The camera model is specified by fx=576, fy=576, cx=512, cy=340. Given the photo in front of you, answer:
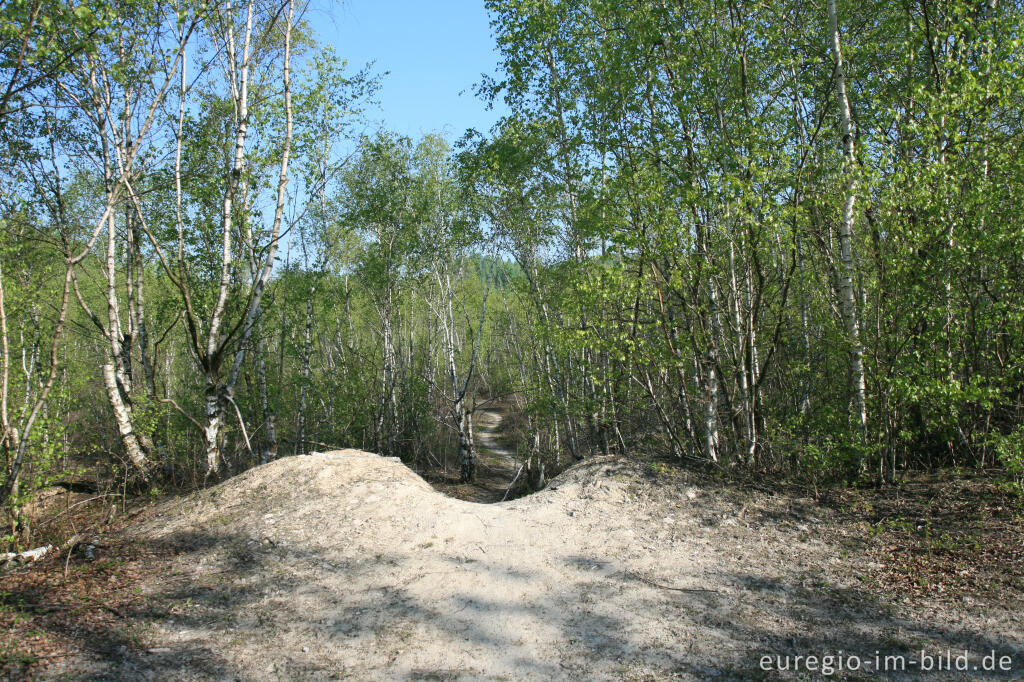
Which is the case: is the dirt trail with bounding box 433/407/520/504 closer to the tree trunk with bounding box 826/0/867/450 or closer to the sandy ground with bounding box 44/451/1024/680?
the sandy ground with bounding box 44/451/1024/680

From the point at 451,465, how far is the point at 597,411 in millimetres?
9961

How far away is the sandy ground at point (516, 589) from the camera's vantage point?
13.9ft

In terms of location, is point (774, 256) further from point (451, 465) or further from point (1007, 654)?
point (451, 465)

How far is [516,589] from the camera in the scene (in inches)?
209

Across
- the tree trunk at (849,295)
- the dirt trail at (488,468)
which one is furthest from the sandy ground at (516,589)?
the dirt trail at (488,468)

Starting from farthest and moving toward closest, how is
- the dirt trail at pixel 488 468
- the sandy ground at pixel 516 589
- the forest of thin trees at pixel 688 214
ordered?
1. the dirt trail at pixel 488 468
2. the forest of thin trees at pixel 688 214
3. the sandy ground at pixel 516 589

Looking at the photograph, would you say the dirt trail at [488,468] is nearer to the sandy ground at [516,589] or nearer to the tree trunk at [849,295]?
the sandy ground at [516,589]

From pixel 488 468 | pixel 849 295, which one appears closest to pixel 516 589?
pixel 849 295

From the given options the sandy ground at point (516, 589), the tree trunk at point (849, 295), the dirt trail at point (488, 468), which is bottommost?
the dirt trail at point (488, 468)

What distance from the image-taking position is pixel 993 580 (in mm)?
4949

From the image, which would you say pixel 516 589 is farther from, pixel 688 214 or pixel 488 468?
pixel 488 468

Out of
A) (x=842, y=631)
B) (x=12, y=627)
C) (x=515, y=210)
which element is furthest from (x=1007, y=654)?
(x=515, y=210)

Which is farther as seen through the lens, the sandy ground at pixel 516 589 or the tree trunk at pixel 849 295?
the tree trunk at pixel 849 295

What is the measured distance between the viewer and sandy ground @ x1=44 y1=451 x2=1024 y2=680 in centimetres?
425
